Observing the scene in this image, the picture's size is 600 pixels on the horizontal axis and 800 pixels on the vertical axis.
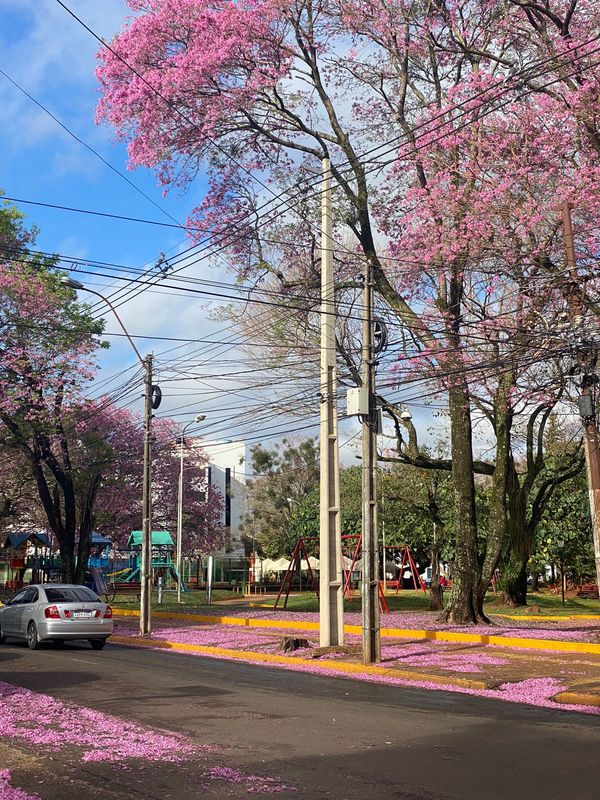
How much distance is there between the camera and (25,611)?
21.4 meters

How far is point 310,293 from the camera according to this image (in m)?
26.3

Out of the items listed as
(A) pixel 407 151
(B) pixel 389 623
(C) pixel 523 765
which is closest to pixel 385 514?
(B) pixel 389 623

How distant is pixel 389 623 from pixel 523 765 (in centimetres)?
1925

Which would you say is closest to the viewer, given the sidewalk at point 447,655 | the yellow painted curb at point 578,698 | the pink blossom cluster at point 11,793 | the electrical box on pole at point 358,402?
the pink blossom cluster at point 11,793

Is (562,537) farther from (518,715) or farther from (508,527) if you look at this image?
(518,715)

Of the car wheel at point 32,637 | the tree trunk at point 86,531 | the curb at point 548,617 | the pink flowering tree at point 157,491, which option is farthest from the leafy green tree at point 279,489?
the car wheel at point 32,637

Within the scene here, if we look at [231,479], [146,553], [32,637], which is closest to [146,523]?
[146,553]

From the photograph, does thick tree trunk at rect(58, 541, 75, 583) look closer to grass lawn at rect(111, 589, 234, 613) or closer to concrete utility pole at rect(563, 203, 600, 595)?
grass lawn at rect(111, 589, 234, 613)

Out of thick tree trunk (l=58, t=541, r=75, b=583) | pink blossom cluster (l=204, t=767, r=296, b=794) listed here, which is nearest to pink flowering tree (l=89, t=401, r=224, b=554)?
thick tree trunk (l=58, t=541, r=75, b=583)

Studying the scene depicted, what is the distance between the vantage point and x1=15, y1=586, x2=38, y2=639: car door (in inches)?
831

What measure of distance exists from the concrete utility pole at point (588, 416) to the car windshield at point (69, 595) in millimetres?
11532

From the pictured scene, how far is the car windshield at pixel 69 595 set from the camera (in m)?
20.8

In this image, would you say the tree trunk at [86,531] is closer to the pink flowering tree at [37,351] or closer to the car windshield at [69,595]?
the pink flowering tree at [37,351]

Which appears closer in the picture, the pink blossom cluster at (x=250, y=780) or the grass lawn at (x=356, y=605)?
the pink blossom cluster at (x=250, y=780)
